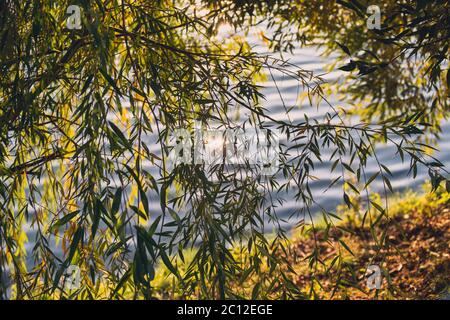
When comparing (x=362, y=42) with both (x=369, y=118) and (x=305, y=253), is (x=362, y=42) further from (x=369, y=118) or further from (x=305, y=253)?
(x=305, y=253)

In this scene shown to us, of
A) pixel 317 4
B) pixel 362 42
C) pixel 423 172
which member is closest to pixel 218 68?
pixel 317 4

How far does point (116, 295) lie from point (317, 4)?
283 cm

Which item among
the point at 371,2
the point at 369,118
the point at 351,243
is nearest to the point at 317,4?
the point at 371,2

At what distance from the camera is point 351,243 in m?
5.25

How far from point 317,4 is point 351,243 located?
6.36 ft

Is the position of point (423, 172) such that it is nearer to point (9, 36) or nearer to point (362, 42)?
point (362, 42)

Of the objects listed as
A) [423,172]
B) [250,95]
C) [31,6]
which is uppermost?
[423,172]

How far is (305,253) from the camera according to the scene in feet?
17.4
